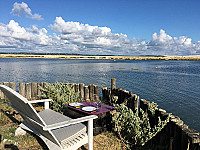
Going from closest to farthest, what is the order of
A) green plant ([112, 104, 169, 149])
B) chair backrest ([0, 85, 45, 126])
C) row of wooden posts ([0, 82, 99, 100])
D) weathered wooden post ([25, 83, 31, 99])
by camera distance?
chair backrest ([0, 85, 45, 126])
green plant ([112, 104, 169, 149])
row of wooden posts ([0, 82, 99, 100])
weathered wooden post ([25, 83, 31, 99])

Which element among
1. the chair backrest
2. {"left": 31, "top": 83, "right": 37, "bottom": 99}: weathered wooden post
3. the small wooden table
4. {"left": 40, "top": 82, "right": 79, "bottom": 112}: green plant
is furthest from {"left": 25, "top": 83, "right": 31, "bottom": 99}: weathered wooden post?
the chair backrest

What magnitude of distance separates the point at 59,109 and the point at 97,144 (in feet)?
9.19

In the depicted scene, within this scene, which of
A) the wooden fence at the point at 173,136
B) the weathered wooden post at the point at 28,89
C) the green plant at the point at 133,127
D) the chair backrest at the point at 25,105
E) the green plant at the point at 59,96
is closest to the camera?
the chair backrest at the point at 25,105

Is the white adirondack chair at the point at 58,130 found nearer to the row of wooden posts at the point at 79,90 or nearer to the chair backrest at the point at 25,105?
the chair backrest at the point at 25,105

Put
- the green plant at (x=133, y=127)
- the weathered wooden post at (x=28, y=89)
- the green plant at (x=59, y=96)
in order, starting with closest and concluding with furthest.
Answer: the green plant at (x=133, y=127) < the green plant at (x=59, y=96) < the weathered wooden post at (x=28, y=89)

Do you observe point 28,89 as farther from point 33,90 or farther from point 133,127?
point 133,127

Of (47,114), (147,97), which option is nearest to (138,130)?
(47,114)

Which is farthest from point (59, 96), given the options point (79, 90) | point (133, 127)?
point (133, 127)

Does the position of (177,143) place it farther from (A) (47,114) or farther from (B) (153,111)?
(A) (47,114)

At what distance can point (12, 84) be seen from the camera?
8.89m

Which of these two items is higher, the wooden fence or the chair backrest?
the chair backrest

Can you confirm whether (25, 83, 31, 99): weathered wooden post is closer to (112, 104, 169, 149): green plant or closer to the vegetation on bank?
the vegetation on bank

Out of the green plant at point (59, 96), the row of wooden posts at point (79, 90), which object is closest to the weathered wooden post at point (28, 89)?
the row of wooden posts at point (79, 90)

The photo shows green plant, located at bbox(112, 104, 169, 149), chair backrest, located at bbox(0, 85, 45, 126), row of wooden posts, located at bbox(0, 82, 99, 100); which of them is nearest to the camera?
chair backrest, located at bbox(0, 85, 45, 126)
